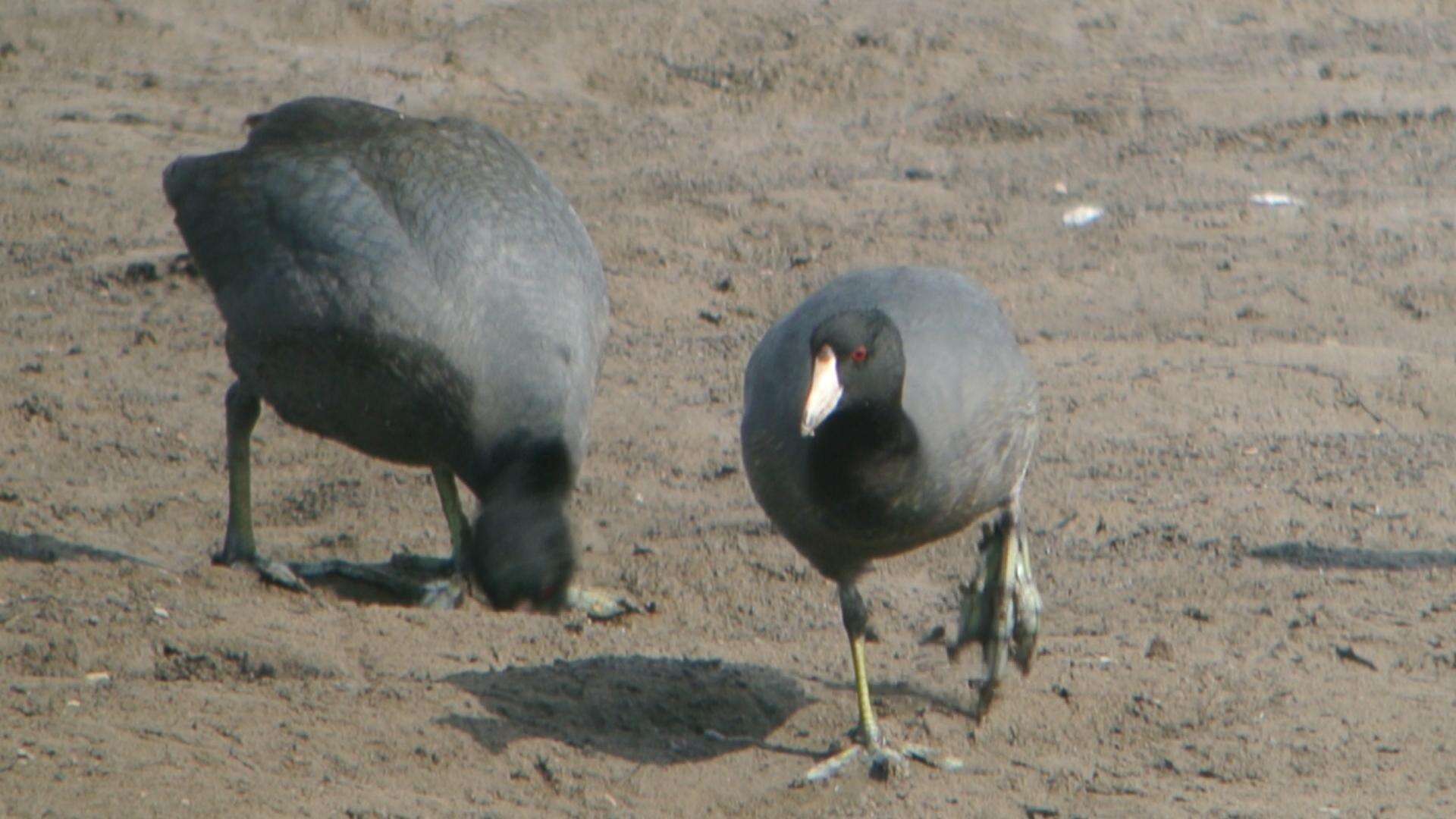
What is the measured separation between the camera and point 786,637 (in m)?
5.63

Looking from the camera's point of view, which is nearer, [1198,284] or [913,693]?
[913,693]

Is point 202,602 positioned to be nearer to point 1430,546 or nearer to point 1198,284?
point 1430,546

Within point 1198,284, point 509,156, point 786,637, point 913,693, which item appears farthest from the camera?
point 1198,284

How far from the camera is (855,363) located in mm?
4523

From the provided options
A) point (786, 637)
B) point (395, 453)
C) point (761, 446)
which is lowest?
point (786, 637)

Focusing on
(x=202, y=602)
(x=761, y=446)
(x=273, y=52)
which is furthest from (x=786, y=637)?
(x=273, y=52)

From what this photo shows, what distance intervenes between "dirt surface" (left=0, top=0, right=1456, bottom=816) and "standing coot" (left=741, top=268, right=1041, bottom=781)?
9.3 inches

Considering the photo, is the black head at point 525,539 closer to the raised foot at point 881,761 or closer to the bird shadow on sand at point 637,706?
the bird shadow on sand at point 637,706

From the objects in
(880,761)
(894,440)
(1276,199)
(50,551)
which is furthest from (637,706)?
(1276,199)

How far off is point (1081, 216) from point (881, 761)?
14.3ft

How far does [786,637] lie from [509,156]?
173 cm

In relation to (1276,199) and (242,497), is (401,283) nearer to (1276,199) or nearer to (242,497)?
(242,497)

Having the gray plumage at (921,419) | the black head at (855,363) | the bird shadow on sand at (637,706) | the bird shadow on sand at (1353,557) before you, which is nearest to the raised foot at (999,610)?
the gray plumage at (921,419)

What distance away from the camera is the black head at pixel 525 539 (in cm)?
500
